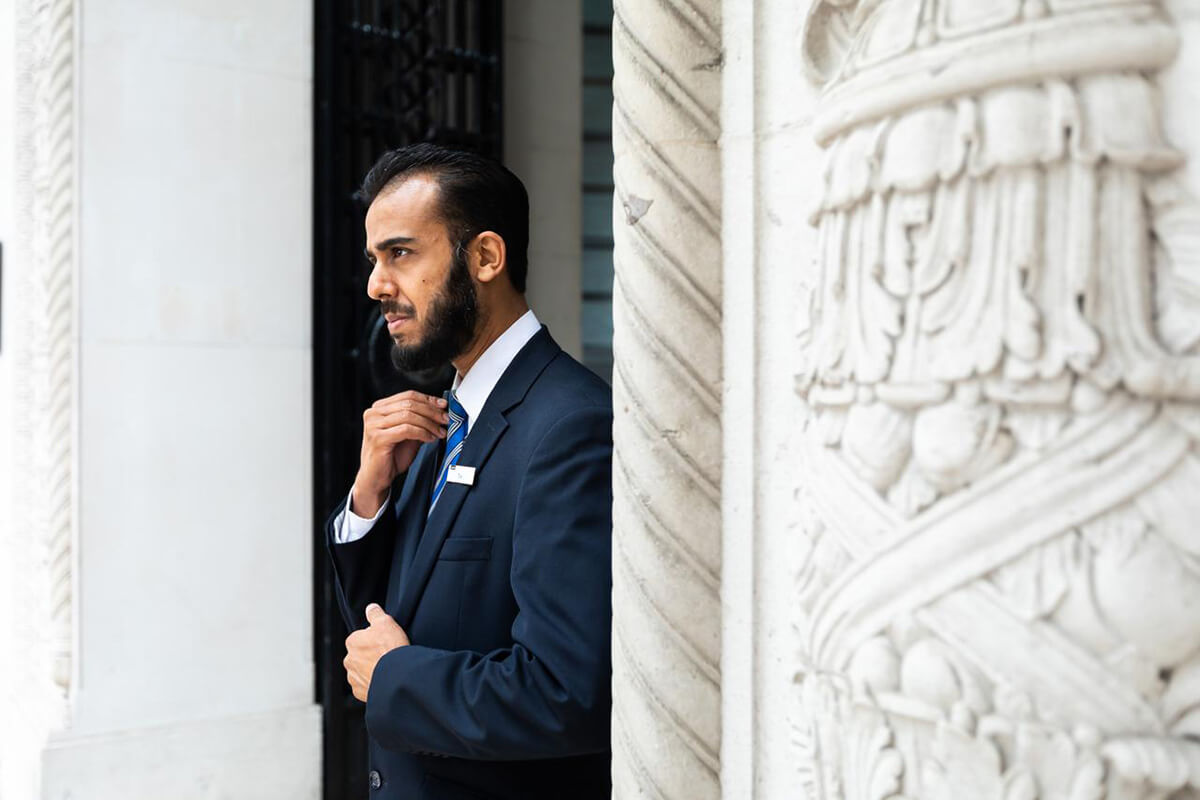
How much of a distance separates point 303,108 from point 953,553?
12.1 feet

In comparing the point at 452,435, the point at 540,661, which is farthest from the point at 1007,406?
the point at 452,435

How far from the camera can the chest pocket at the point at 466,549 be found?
64.8 inches

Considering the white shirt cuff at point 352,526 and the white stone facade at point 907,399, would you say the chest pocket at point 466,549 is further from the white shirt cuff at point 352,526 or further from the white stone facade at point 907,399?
the white stone facade at point 907,399

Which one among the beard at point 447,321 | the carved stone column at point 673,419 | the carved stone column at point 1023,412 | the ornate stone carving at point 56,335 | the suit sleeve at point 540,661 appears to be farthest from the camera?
the ornate stone carving at point 56,335

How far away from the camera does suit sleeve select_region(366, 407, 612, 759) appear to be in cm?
143

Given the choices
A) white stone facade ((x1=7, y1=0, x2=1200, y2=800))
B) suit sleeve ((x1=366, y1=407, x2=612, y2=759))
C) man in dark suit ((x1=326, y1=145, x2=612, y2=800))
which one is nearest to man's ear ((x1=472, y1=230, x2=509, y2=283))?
man in dark suit ((x1=326, y1=145, x2=612, y2=800))

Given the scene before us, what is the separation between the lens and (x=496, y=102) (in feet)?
15.2

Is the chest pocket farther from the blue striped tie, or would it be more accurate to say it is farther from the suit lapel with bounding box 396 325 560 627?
the blue striped tie

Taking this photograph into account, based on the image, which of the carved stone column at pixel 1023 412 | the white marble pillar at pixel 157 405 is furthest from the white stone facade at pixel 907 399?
the white marble pillar at pixel 157 405

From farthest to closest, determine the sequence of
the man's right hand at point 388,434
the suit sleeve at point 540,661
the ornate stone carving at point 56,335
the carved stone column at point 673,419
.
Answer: the ornate stone carving at point 56,335
the man's right hand at point 388,434
the suit sleeve at point 540,661
the carved stone column at point 673,419

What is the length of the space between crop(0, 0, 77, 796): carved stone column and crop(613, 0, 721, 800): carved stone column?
3056 mm

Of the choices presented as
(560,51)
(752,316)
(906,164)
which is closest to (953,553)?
(906,164)

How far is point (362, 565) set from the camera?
76.9 inches

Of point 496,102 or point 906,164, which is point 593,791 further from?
point 496,102
